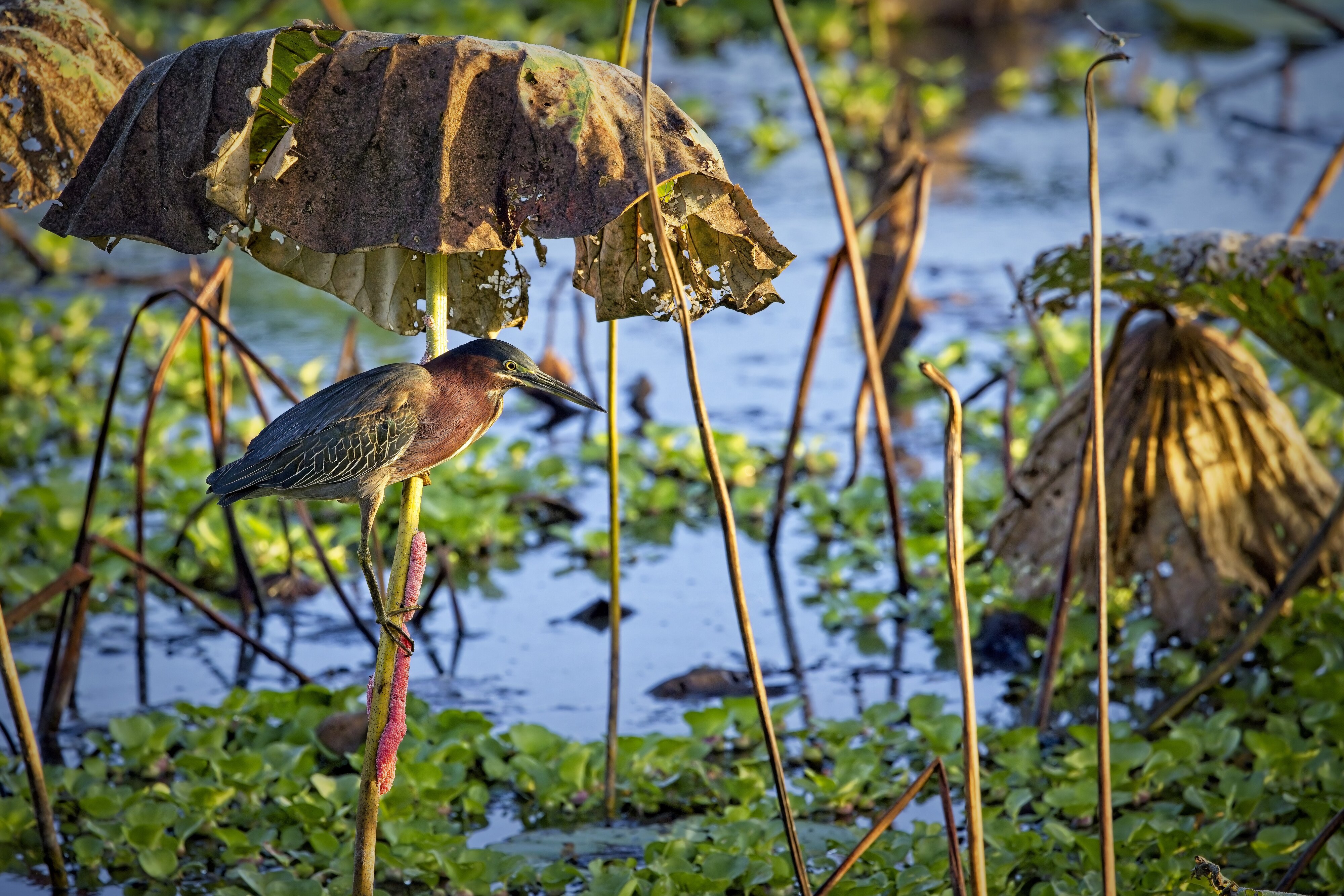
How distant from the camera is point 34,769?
195 cm

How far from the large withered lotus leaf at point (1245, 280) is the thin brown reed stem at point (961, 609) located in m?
1.20

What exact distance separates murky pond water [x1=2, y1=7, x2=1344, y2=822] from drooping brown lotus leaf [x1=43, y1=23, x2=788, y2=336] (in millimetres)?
1537

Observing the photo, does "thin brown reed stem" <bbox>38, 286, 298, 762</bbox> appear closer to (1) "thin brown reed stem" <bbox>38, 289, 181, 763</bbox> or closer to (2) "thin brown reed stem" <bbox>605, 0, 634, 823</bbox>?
(1) "thin brown reed stem" <bbox>38, 289, 181, 763</bbox>

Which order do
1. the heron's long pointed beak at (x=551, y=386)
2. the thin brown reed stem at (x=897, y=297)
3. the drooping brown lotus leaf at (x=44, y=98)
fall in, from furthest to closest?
the thin brown reed stem at (x=897, y=297), the drooping brown lotus leaf at (x=44, y=98), the heron's long pointed beak at (x=551, y=386)

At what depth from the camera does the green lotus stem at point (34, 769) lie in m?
1.86

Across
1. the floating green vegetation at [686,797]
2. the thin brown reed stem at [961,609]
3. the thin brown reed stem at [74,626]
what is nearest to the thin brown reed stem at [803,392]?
the floating green vegetation at [686,797]

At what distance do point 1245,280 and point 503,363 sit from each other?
1.54m

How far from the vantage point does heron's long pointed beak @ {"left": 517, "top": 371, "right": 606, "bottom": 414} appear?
156cm

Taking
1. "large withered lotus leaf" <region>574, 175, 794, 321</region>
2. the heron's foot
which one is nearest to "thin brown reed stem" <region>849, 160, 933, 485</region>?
"large withered lotus leaf" <region>574, 175, 794, 321</region>

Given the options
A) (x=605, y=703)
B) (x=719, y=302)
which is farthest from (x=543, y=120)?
(x=605, y=703)

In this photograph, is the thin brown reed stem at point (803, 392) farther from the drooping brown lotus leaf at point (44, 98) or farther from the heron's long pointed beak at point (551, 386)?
the drooping brown lotus leaf at point (44, 98)

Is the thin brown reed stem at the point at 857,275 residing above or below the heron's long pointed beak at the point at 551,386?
above

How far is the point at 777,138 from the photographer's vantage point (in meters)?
7.59

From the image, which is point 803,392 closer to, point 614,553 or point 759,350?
point 614,553
